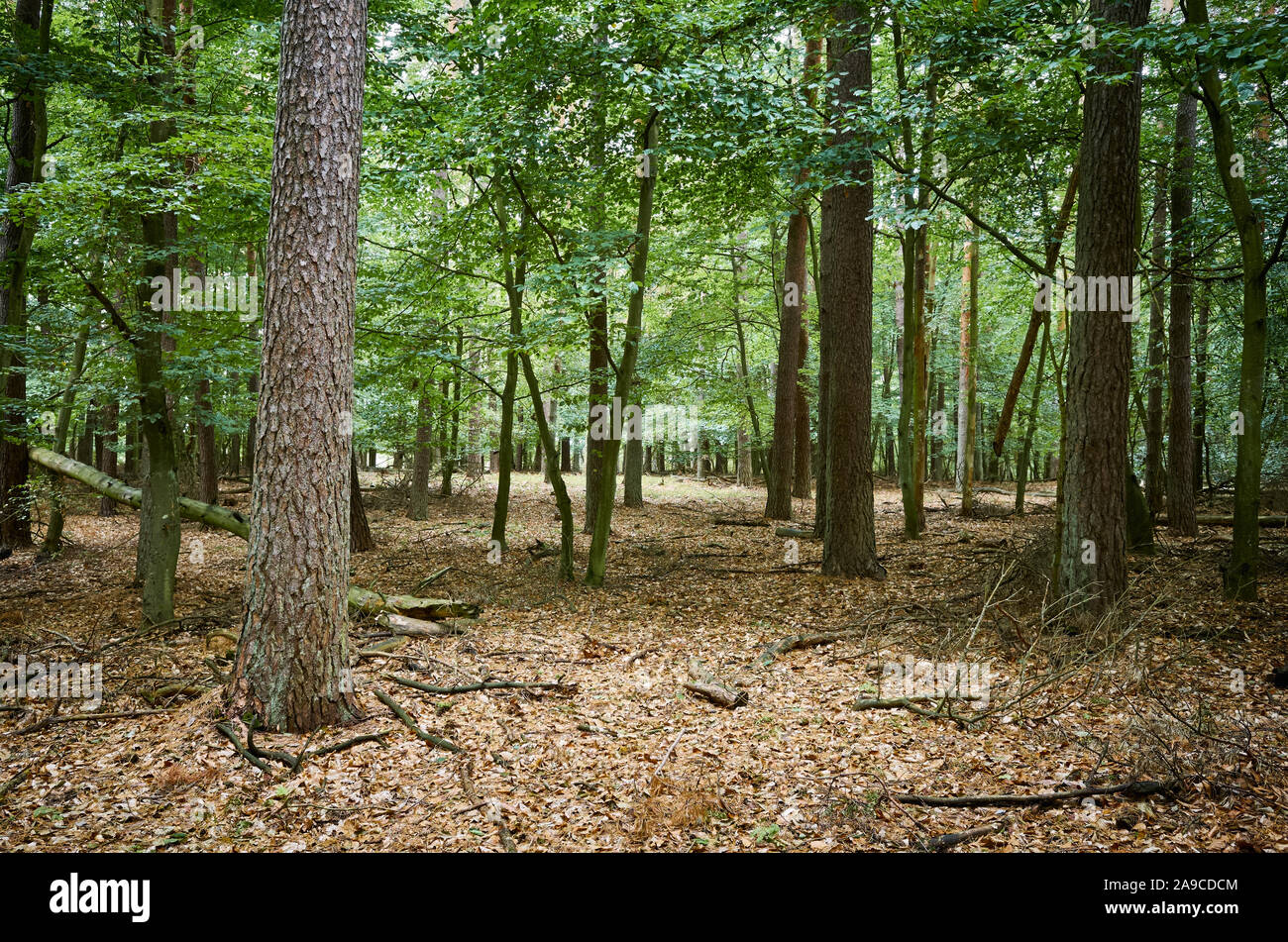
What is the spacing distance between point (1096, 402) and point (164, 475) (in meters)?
9.23

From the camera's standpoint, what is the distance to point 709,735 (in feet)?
15.5

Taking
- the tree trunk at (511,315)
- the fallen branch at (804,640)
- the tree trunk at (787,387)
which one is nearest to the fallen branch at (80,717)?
the tree trunk at (511,315)

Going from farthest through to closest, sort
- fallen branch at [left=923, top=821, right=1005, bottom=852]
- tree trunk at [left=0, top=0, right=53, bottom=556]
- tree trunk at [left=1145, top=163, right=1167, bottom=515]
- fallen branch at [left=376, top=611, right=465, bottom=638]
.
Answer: tree trunk at [left=1145, top=163, right=1167, bottom=515], tree trunk at [left=0, top=0, right=53, bottom=556], fallen branch at [left=376, top=611, right=465, bottom=638], fallen branch at [left=923, top=821, right=1005, bottom=852]

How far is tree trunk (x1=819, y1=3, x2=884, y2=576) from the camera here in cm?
926

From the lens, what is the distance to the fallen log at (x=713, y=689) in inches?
209

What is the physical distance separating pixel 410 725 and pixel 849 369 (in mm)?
7167

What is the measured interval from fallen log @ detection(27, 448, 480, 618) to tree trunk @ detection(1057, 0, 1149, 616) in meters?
6.18

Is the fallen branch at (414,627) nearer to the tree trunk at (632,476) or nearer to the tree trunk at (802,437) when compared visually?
the tree trunk at (632,476)

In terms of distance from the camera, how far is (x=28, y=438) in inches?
343

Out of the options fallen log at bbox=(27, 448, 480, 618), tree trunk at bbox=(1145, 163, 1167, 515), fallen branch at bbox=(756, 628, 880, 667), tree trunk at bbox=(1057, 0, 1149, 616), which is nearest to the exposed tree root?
fallen log at bbox=(27, 448, 480, 618)

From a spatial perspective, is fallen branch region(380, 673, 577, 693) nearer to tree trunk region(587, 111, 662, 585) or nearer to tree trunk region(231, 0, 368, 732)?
tree trunk region(231, 0, 368, 732)

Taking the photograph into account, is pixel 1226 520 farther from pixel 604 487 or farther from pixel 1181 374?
pixel 604 487

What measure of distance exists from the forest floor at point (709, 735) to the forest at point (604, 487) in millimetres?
36
